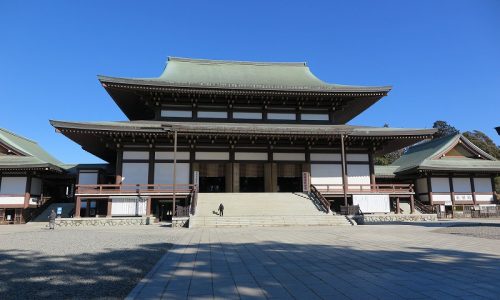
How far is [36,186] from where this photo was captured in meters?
27.0

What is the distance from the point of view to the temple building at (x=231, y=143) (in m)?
22.8

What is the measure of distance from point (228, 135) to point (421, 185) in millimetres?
19735

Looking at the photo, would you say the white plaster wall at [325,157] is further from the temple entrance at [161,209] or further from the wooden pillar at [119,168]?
the wooden pillar at [119,168]

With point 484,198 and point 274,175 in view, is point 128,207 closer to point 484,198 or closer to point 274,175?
point 274,175

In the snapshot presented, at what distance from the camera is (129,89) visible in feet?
79.5

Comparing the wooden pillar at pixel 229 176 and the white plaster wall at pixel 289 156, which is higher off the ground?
the white plaster wall at pixel 289 156

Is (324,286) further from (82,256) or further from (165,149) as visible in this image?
(165,149)

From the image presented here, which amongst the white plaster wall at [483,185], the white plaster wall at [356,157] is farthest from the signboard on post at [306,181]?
the white plaster wall at [483,185]

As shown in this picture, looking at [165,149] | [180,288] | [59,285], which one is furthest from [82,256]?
[165,149]

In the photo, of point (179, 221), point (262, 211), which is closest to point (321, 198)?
point (262, 211)

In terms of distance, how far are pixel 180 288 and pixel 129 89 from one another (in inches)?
841

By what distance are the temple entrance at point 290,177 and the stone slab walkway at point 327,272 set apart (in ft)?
52.4

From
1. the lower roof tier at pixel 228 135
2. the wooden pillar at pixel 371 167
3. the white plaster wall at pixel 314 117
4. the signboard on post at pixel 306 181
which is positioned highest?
the white plaster wall at pixel 314 117

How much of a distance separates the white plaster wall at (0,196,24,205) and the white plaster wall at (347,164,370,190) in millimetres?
25358
